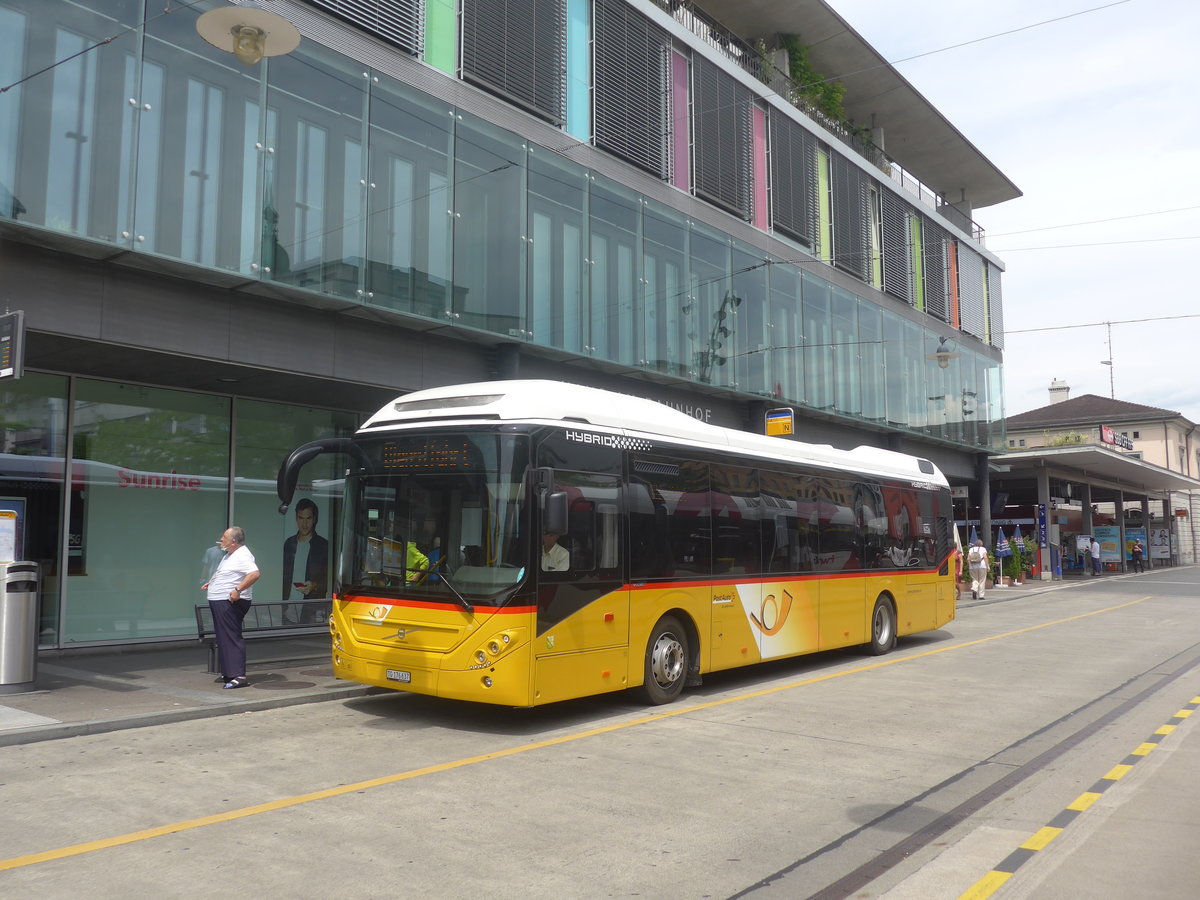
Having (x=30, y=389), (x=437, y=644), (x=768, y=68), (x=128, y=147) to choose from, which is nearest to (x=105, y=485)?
(x=30, y=389)

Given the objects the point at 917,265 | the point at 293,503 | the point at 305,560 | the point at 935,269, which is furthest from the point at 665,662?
the point at 935,269

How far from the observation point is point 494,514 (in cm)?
870

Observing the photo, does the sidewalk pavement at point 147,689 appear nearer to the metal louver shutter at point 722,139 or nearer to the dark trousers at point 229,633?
the dark trousers at point 229,633

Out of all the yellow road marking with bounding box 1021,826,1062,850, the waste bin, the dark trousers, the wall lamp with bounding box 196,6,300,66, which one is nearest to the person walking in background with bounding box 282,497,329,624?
the dark trousers

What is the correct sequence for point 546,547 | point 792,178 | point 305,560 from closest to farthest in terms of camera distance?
point 546,547, point 305,560, point 792,178

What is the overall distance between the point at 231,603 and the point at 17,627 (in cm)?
207

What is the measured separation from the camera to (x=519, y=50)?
56.5ft

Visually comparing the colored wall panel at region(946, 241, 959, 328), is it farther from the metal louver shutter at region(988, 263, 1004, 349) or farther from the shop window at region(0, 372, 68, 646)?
the shop window at region(0, 372, 68, 646)

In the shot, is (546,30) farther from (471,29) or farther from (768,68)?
(768,68)

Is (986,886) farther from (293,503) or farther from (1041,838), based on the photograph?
(293,503)

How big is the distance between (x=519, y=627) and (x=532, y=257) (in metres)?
9.52

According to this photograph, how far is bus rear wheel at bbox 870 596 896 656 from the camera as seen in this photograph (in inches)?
597

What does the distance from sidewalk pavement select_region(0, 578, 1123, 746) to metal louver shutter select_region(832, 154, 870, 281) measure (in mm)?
19449

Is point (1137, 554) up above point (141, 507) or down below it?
below
